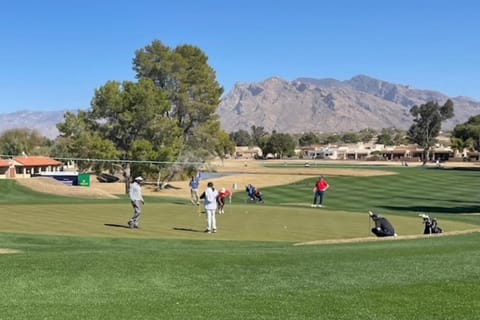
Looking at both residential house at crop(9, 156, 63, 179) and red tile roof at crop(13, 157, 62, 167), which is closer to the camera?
residential house at crop(9, 156, 63, 179)

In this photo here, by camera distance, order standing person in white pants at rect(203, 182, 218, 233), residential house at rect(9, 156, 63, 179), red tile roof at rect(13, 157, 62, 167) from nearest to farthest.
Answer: standing person in white pants at rect(203, 182, 218, 233)
residential house at rect(9, 156, 63, 179)
red tile roof at rect(13, 157, 62, 167)

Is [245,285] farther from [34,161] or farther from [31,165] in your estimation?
[34,161]

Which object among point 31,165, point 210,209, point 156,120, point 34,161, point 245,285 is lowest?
point 245,285

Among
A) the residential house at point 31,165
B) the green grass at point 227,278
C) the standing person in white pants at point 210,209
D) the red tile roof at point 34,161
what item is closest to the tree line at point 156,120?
the residential house at point 31,165

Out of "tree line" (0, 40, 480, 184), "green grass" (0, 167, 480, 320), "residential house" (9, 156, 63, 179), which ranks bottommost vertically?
"green grass" (0, 167, 480, 320)

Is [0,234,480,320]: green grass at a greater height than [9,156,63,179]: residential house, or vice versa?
[9,156,63,179]: residential house

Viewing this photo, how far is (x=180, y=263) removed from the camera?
42.0 ft

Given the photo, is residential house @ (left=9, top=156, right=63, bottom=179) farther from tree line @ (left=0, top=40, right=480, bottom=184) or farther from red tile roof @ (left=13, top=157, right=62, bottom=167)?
tree line @ (left=0, top=40, right=480, bottom=184)

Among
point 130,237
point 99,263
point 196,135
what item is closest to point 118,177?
point 196,135

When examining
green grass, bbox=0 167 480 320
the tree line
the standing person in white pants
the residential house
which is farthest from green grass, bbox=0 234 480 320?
the residential house

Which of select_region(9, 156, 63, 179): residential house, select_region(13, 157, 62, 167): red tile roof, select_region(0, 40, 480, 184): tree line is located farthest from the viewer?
select_region(13, 157, 62, 167): red tile roof

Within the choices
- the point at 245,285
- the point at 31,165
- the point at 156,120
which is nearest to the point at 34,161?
the point at 31,165

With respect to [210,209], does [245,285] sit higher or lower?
lower

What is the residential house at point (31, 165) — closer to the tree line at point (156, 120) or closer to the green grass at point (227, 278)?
the tree line at point (156, 120)
